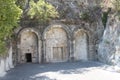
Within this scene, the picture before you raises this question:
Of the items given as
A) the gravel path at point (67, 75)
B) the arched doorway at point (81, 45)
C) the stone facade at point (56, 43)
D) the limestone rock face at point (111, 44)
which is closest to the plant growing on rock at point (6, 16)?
the gravel path at point (67, 75)

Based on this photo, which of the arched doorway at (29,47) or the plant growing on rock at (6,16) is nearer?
the plant growing on rock at (6,16)

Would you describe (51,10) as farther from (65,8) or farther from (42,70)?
(42,70)

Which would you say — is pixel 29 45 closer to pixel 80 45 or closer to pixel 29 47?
pixel 29 47

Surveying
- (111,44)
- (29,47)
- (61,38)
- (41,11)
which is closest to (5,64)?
(29,47)

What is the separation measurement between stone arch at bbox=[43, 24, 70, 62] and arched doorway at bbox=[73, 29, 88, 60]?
114 cm

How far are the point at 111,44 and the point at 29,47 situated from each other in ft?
28.7

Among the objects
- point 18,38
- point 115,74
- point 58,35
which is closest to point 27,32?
point 18,38

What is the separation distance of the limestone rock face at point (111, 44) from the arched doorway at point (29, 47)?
21.6 feet

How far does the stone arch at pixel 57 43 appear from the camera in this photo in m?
28.4

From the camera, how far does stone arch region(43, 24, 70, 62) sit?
28.4 metres

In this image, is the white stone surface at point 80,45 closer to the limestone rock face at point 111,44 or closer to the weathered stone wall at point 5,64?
the limestone rock face at point 111,44

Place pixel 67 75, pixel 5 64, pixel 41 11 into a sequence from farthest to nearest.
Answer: pixel 41 11, pixel 5 64, pixel 67 75

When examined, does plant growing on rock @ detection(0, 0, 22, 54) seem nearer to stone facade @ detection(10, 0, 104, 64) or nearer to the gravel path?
the gravel path

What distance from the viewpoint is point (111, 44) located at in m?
25.1
